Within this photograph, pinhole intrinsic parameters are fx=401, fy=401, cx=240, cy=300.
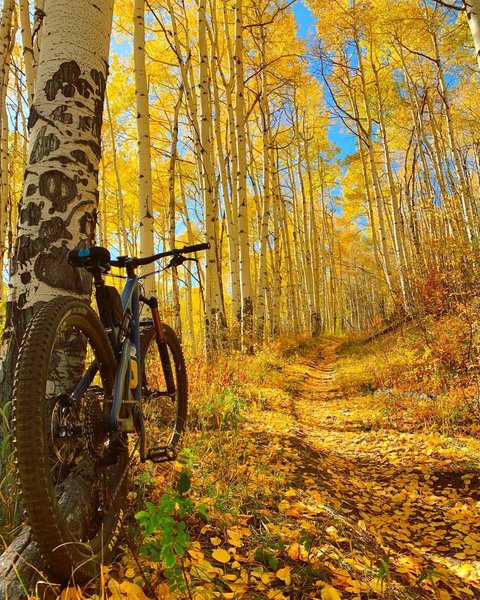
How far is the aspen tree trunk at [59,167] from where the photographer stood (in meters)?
1.92

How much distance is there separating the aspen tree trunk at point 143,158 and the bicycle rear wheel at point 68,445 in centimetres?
317

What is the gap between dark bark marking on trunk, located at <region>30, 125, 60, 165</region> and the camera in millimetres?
1990

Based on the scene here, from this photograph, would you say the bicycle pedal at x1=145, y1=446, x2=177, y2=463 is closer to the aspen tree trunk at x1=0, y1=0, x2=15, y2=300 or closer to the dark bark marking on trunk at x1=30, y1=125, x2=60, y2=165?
the dark bark marking on trunk at x1=30, y1=125, x2=60, y2=165

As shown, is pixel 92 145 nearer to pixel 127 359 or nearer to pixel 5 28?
pixel 127 359

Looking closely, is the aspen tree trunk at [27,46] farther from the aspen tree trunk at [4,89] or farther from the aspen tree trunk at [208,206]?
the aspen tree trunk at [208,206]

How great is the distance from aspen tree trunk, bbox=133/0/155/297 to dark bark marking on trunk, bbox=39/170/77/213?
277cm

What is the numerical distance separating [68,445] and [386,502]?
8.23 ft

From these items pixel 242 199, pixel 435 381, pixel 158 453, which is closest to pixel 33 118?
pixel 158 453

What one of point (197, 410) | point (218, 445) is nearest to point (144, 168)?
point (197, 410)

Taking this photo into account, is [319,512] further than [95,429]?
Yes

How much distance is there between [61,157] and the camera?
199 centimetres

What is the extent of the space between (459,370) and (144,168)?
4819 millimetres

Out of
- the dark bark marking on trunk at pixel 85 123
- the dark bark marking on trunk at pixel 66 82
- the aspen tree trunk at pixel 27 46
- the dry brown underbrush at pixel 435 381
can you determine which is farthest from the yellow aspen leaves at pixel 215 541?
the aspen tree trunk at pixel 27 46

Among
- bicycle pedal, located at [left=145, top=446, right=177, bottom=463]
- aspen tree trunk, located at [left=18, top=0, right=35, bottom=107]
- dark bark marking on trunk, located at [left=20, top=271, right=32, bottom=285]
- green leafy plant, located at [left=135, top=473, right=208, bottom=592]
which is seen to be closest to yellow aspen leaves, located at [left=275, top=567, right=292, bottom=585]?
green leafy plant, located at [left=135, top=473, right=208, bottom=592]
